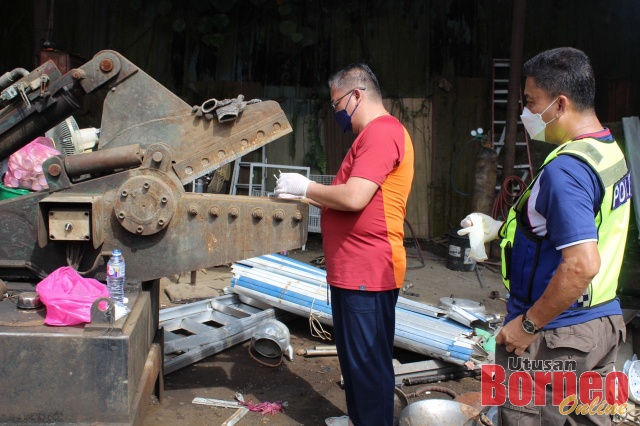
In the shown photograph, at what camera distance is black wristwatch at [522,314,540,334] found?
1.99 meters

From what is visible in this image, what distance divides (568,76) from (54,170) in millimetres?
2357

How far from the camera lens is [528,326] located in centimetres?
200

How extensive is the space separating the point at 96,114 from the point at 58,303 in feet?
23.1

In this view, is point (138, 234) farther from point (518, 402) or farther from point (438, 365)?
point (438, 365)

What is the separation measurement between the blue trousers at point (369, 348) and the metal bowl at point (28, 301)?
1.42 metres

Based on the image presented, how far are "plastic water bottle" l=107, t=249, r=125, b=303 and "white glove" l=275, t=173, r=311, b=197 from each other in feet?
2.90

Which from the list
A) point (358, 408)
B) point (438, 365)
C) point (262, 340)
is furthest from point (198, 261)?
point (438, 365)

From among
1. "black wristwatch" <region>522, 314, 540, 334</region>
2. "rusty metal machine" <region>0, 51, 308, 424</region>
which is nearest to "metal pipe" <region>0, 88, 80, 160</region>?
"rusty metal machine" <region>0, 51, 308, 424</region>

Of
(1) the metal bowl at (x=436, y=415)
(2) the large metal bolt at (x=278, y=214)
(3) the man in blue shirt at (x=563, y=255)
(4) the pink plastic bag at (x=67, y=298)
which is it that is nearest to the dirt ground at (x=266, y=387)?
(1) the metal bowl at (x=436, y=415)

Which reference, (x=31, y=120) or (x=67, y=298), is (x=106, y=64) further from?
(x=67, y=298)

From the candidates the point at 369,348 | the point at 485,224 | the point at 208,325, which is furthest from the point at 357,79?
the point at 208,325

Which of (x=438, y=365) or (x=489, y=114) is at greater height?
(x=489, y=114)

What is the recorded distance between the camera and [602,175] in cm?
193

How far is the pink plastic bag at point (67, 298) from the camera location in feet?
7.75
